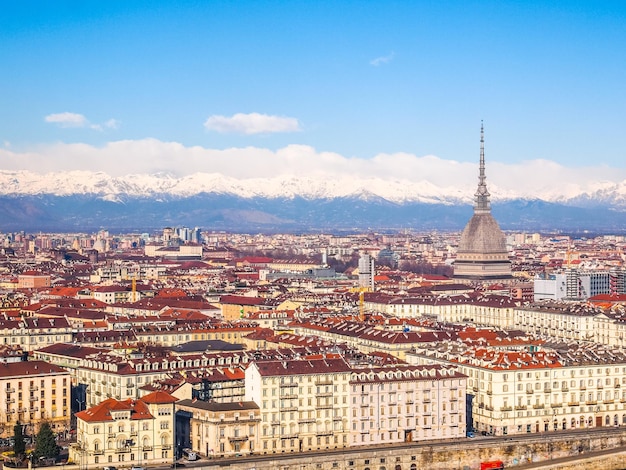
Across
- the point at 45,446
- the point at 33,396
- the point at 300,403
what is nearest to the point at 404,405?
the point at 300,403

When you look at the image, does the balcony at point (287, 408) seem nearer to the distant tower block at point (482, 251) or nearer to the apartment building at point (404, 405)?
the apartment building at point (404, 405)

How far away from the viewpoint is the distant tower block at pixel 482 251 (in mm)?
157625

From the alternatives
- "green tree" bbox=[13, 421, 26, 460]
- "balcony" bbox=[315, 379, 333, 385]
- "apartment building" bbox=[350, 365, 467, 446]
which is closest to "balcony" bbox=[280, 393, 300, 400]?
"balcony" bbox=[315, 379, 333, 385]

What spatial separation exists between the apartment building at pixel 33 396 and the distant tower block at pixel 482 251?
96.6 m

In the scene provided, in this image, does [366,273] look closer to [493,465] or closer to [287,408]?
[493,465]

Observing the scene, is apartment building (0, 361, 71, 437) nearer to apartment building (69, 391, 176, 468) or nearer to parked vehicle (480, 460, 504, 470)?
apartment building (69, 391, 176, 468)

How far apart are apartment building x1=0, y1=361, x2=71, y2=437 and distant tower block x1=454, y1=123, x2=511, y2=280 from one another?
96641mm

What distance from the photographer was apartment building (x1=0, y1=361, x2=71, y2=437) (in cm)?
6312

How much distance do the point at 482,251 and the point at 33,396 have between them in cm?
10026

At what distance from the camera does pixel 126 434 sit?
54.6m

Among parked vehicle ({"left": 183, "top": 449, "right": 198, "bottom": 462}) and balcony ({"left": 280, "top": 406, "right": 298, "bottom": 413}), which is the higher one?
balcony ({"left": 280, "top": 406, "right": 298, "bottom": 413})

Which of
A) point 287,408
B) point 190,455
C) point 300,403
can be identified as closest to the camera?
point 190,455

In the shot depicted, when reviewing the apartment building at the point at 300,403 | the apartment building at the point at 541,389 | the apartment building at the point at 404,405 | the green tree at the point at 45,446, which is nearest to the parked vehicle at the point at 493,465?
the apartment building at the point at 404,405

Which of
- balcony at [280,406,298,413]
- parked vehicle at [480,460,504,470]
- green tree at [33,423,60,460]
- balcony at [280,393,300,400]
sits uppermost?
balcony at [280,393,300,400]
